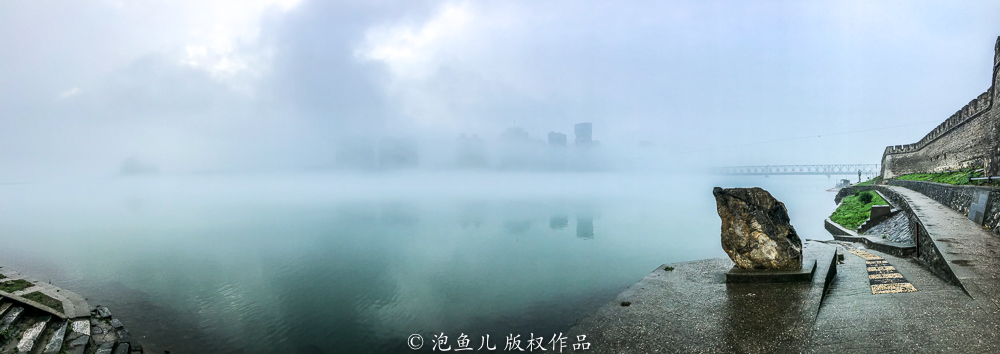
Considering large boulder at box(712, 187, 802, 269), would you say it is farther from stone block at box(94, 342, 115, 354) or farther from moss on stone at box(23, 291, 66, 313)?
moss on stone at box(23, 291, 66, 313)

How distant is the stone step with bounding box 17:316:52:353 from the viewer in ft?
25.1

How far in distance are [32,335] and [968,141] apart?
40438mm

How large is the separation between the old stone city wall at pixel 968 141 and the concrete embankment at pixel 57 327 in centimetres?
2846

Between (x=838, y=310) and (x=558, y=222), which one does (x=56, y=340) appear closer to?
(x=838, y=310)

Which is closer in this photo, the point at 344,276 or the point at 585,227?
the point at 344,276

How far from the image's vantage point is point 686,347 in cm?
589

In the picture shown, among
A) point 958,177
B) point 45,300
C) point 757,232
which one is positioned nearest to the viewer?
point 757,232

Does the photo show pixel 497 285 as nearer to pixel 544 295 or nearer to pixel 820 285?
pixel 544 295

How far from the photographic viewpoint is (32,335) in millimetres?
8172

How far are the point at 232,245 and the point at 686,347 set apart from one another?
26077 mm

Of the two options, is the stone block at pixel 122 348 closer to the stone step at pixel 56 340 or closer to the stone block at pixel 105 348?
the stone block at pixel 105 348

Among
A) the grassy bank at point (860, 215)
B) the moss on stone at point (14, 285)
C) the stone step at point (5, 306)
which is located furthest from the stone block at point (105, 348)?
the grassy bank at point (860, 215)

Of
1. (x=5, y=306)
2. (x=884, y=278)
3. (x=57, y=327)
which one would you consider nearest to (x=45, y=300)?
(x=5, y=306)

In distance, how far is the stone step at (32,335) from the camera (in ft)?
25.1
